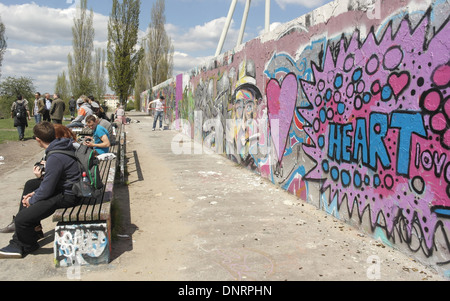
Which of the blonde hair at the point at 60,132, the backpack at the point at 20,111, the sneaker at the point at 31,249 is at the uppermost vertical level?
the backpack at the point at 20,111

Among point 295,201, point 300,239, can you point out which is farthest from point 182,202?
point 300,239

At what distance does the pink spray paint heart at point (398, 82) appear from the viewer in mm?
3328

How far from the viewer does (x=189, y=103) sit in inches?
550

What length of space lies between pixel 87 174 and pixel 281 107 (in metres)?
3.35

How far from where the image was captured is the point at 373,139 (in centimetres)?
377

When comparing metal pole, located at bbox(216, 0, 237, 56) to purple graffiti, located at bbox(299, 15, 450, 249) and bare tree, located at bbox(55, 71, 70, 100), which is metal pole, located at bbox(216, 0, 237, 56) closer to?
purple graffiti, located at bbox(299, 15, 450, 249)

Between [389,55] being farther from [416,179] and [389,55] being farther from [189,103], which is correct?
[189,103]

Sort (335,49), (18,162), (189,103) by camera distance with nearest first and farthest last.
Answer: (335,49)
(18,162)
(189,103)

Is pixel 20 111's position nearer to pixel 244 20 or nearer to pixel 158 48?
pixel 244 20

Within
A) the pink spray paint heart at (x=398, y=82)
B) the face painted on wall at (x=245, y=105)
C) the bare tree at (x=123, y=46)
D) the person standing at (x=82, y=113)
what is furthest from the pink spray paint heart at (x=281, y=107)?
the bare tree at (x=123, y=46)

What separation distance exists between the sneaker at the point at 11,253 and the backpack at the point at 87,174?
0.79 m

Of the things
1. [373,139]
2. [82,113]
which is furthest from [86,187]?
[82,113]

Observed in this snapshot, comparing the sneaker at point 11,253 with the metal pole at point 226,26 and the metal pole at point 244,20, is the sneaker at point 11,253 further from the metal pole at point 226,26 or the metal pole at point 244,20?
the metal pole at point 244,20

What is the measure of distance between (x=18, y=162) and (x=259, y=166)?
594 cm
